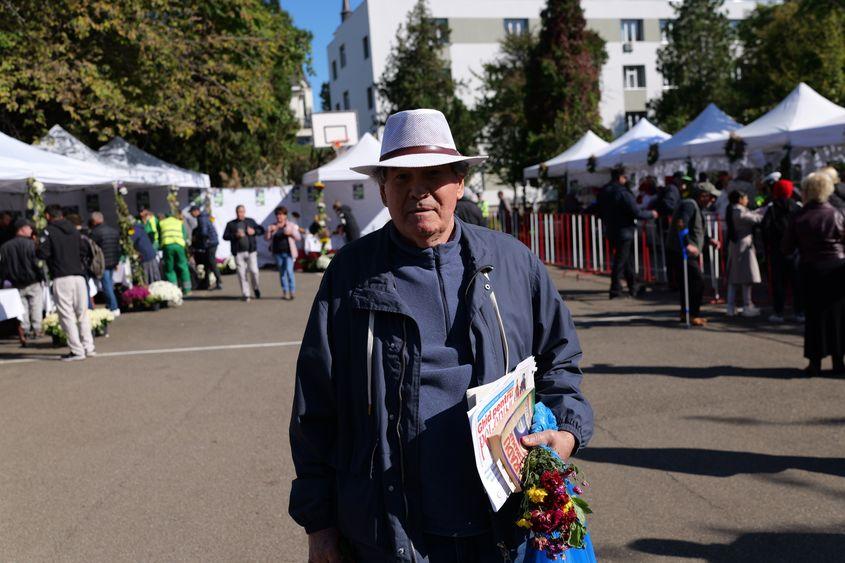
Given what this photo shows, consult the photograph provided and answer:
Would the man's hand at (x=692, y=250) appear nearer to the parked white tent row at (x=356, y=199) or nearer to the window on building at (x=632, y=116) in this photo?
the parked white tent row at (x=356, y=199)

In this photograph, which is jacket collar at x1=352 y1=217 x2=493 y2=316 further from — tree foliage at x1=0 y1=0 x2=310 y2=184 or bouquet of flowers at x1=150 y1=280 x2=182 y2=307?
tree foliage at x1=0 y1=0 x2=310 y2=184

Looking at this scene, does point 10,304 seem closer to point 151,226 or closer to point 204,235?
point 204,235

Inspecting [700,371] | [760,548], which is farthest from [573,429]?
[700,371]

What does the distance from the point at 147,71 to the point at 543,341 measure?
18.0 meters

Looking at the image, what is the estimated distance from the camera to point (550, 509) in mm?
2064

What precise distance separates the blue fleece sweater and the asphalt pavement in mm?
2197

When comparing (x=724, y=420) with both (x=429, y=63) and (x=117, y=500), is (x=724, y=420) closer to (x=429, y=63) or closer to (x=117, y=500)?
(x=117, y=500)

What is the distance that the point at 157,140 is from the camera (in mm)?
24562

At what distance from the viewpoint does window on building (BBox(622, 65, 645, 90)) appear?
177 ft

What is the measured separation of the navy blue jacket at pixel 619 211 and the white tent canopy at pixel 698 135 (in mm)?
3915

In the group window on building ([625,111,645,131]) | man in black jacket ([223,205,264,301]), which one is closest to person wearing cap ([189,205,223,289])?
man in black jacket ([223,205,264,301])

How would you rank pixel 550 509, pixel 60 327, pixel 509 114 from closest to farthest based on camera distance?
pixel 550 509 < pixel 60 327 < pixel 509 114

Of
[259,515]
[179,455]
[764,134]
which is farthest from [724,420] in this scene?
[764,134]

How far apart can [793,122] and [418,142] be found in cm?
1335
